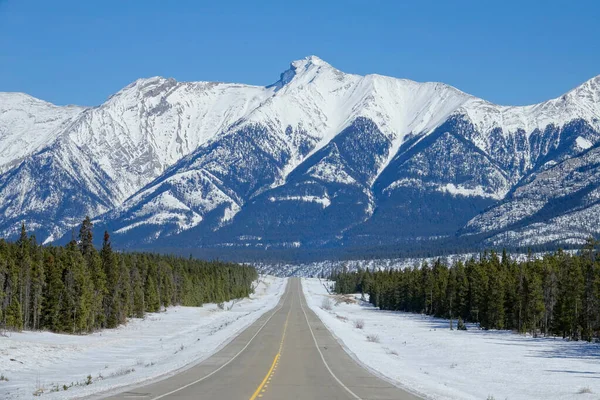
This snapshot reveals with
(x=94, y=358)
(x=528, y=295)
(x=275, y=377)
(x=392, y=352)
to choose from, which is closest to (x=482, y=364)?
(x=392, y=352)

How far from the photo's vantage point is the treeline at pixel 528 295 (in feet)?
302

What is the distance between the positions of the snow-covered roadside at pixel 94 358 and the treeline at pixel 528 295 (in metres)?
33.3

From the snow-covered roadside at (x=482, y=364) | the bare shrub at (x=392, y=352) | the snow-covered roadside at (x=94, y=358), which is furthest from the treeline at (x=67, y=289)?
the bare shrub at (x=392, y=352)

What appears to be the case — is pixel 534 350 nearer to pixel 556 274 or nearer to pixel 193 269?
pixel 556 274

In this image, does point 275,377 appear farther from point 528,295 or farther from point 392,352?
point 528,295

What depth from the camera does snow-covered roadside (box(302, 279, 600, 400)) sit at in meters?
44.4

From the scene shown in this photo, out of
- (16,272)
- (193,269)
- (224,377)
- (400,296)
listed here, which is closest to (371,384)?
(224,377)

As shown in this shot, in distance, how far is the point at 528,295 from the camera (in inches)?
3944

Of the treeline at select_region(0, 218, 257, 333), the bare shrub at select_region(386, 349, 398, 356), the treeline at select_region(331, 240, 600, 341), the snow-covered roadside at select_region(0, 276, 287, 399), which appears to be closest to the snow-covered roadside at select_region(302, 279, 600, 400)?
the bare shrub at select_region(386, 349, 398, 356)

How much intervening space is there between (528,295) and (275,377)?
208 feet

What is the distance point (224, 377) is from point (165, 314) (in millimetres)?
91098

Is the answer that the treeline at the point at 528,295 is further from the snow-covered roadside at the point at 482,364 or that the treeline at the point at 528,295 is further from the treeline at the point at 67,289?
the treeline at the point at 67,289

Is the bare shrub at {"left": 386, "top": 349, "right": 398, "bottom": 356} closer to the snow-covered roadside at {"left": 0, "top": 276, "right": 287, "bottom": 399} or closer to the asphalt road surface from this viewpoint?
the asphalt road surface

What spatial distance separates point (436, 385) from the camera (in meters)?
44.1
